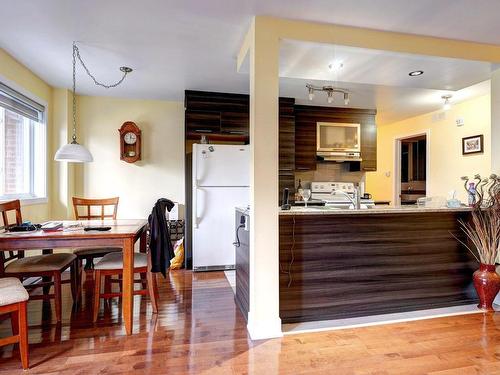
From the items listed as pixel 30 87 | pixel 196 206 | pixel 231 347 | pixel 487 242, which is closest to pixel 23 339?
pixel 231 347

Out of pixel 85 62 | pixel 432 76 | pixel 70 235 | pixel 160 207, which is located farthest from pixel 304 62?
pixel 70 235

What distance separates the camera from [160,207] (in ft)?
8.70

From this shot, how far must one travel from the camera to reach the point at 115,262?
2551mm

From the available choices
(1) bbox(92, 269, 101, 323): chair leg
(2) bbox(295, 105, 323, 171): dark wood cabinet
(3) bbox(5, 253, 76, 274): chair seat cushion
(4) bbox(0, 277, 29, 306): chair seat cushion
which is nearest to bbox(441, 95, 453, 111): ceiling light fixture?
(2) bbox(295, 105, 323, 171): dark wood cabinet

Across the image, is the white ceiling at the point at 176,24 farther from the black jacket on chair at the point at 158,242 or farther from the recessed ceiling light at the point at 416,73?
the black jacket on chair at the point at 158,242

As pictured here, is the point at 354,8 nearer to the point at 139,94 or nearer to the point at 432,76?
the point at 432,76

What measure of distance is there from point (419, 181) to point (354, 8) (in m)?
4.57

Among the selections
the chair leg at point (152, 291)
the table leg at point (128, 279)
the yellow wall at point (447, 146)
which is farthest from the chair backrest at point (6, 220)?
the yellow wall at point (447, 146)

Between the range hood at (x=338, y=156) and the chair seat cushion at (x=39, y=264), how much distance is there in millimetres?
3581

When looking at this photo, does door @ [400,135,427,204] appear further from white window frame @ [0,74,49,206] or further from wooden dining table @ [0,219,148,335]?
white window frame @ [0,74,49,206]

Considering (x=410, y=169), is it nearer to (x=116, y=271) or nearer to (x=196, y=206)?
(x=196, y=206)

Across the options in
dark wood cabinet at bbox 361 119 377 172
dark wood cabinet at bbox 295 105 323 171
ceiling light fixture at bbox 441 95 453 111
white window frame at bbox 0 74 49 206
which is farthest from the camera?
dark wood cabinet at bbox 361 119 377 172

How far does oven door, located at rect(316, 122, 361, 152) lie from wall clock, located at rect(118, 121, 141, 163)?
268 cm

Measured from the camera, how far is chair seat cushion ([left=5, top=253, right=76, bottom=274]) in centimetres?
244
